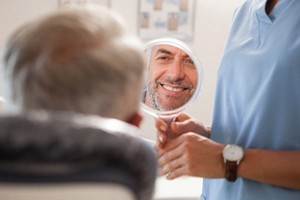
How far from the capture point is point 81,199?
0.51m

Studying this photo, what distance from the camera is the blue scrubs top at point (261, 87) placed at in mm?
1039

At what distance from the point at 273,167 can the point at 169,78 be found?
14.5 inches

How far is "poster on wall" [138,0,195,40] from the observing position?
2299 millimetres

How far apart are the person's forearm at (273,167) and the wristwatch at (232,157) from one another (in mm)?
11

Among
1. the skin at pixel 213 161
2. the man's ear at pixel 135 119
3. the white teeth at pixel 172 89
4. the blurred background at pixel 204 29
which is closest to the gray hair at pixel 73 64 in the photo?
the man's ear at pixel 135 119

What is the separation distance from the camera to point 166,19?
232 centimetres

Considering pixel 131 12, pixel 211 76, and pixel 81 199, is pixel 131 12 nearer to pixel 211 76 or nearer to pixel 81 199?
pixel 211 76

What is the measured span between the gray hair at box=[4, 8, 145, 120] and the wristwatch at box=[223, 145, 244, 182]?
0.52 m

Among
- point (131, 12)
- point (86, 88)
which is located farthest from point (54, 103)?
point (131, 12)

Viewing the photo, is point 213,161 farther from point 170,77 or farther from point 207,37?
point 207,37

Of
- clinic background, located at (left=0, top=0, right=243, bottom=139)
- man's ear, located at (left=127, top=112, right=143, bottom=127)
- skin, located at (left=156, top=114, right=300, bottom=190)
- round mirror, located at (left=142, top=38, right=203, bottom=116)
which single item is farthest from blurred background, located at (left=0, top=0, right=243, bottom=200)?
man's ear, located at (left=127, top=112, right=143, bottom=127)

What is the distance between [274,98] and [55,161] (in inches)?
26.3

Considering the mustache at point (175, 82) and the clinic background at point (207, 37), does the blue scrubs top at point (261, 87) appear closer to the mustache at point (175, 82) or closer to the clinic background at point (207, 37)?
the mustache at point (175, 82)

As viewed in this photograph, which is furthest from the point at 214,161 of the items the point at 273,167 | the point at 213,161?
the point at 273,167
